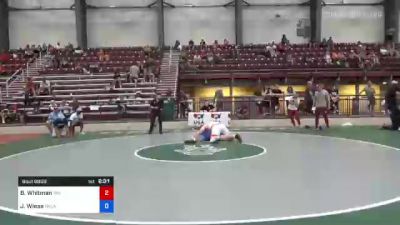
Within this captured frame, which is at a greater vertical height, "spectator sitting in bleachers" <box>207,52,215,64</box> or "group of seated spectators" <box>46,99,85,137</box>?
"spectator sitting in bleachers" <box>207,52,215,64</box>

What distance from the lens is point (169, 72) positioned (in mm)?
32094

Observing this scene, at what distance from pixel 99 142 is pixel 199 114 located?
223 inches

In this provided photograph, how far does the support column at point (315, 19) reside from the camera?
122 ft

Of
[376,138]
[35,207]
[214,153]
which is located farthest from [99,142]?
[35,207]

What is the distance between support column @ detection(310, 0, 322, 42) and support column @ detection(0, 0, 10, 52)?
Result: 2164 cm

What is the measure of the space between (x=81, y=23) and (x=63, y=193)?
33.5 m

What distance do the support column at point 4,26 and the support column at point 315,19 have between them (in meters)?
21.6

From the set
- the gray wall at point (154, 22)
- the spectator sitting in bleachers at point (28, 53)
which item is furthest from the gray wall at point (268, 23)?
the spectator sitting in bleachers at point (28, 53)

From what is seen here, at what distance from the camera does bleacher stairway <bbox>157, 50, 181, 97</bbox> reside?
96.4 feet

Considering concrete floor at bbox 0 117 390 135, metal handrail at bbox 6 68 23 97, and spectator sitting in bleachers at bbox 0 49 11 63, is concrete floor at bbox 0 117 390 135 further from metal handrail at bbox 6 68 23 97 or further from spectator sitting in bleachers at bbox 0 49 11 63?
spectator sitting in bleachers at bbox 0 49 11 63

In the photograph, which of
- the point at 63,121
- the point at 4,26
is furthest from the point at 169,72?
the point at 4,26

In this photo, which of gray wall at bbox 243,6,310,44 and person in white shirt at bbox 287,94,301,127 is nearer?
person in white shirt at bbox 287,94,301,127

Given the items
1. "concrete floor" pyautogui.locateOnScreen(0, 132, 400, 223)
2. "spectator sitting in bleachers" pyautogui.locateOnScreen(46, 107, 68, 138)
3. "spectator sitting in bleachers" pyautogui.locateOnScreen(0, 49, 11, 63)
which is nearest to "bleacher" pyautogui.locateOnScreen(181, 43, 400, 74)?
"spectator sitting in bleachers" pyautogui.locateOnScreen(0, 49, 11, 63)

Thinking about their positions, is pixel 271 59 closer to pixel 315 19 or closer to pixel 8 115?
pixel 315 19
